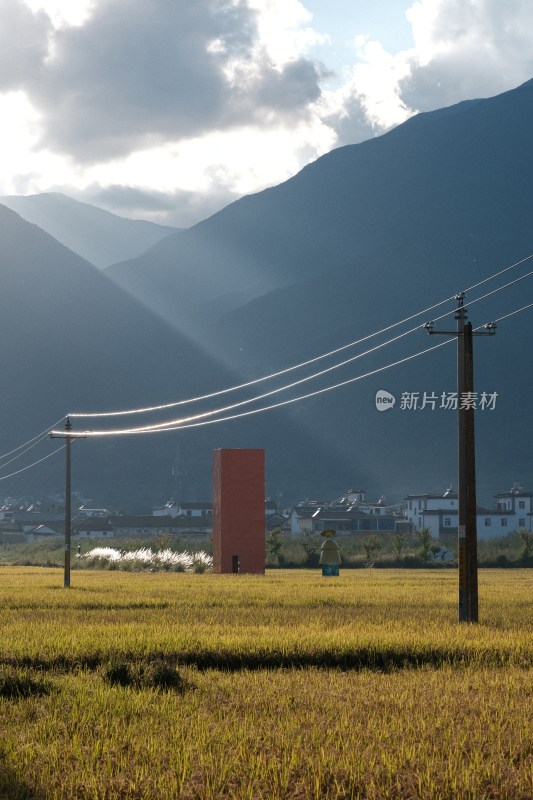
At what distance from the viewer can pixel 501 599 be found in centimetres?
3073

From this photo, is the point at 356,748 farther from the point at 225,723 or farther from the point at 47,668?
the point at 47,668

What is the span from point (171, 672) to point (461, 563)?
10.8 metres

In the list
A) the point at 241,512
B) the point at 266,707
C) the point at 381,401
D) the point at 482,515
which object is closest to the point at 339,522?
the point at 482,515

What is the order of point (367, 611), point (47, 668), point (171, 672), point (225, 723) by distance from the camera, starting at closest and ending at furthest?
point (225, 723) < point (171, 672) < point (47, 668) < point (367, 611)

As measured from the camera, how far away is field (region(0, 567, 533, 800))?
29.2ft

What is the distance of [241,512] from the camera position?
59750 mm

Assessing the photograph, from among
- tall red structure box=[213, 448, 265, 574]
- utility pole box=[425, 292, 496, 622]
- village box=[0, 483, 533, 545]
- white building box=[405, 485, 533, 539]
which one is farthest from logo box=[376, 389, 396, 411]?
white building box=[405, 485, 533, 539]

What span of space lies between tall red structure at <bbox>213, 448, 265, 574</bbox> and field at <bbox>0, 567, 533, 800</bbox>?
34.6m

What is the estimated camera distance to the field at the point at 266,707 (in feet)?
29.2

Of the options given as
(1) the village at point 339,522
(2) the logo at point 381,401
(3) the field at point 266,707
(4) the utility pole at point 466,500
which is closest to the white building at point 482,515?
(1) the village at point 339,522

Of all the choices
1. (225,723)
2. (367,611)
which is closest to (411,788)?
(225,723)

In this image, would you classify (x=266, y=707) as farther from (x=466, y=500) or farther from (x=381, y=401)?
(x=381, y=401)

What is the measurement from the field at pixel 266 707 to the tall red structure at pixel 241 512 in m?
34.6

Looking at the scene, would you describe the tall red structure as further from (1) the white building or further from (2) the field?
(1) the white building
